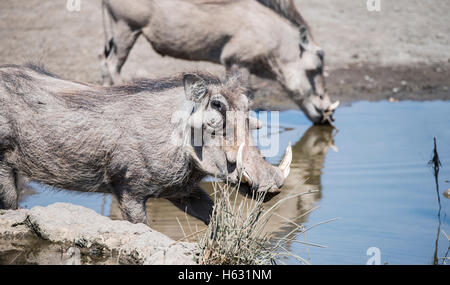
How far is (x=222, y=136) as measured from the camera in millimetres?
3545

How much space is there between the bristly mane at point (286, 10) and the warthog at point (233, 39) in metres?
0.16

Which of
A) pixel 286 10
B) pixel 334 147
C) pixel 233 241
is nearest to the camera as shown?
pixel 233 241

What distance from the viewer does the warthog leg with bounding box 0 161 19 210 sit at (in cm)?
382

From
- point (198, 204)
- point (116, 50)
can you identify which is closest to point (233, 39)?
point (116, 50)

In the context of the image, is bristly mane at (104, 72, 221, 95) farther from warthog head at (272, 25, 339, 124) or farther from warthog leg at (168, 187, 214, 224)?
warthog head at (272, 25, 339, 124)

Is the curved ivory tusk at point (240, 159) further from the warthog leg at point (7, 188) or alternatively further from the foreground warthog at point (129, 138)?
the warthog leg at point (7, 188)

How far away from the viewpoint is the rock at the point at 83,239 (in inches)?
129

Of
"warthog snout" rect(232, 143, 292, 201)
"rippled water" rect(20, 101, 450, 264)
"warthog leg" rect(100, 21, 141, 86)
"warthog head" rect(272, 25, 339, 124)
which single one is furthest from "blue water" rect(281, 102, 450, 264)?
"warthog leg" rect(100, 21, 141, 86)

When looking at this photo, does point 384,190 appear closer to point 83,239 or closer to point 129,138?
point 129,138

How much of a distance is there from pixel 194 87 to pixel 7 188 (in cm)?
125

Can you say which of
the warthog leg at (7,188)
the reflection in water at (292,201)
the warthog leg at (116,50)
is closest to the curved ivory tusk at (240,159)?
A: the reflection in water at (292,201)

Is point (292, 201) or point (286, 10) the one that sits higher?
point (286, 10)

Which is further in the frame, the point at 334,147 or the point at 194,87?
the point at 334,147
